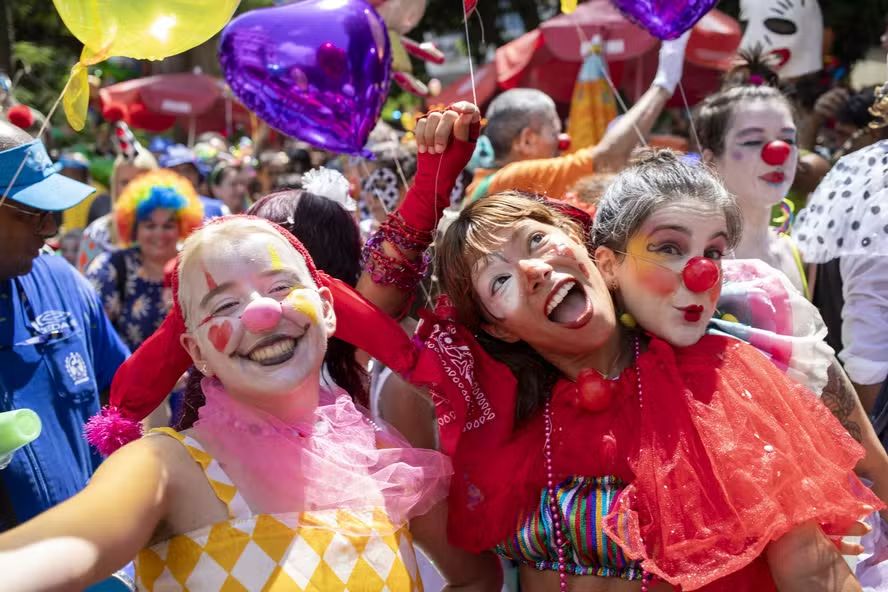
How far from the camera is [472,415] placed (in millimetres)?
2020

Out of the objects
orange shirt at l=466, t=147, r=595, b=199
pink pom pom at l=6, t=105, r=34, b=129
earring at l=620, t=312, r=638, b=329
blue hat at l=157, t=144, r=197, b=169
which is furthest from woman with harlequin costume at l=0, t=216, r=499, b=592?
blue hat at l=157, t=144, r=197, b=169

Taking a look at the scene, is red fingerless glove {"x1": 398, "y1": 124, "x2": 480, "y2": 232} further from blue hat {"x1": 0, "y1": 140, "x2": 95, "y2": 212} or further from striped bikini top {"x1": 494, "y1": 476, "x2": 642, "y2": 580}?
blue hat {"x1": 0, "y1": 140, "x2": 95, "y2": 212}

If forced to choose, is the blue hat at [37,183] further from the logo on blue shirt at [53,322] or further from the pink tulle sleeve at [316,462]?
the pink tulle sleeve at [316,462]

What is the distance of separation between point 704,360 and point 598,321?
0.77ft

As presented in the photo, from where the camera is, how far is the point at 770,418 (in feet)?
6.01

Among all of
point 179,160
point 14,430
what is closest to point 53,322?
point 14,430

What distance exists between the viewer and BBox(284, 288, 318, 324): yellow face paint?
1.76m

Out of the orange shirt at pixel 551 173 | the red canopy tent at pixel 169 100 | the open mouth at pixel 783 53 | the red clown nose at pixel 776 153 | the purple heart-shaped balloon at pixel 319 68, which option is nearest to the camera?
the purple heart-shaped balloon at pixel 319 68

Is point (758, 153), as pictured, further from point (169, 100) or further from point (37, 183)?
point (169, 100)

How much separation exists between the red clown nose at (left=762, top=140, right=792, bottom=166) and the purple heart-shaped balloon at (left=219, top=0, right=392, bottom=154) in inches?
50.7

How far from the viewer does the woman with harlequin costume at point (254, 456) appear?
1.64 meters

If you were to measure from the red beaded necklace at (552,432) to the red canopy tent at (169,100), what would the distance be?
1045 cm

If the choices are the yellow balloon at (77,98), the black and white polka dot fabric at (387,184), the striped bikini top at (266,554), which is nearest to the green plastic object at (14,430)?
the striped bikini top at (266,554)

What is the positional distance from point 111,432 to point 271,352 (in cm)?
38
